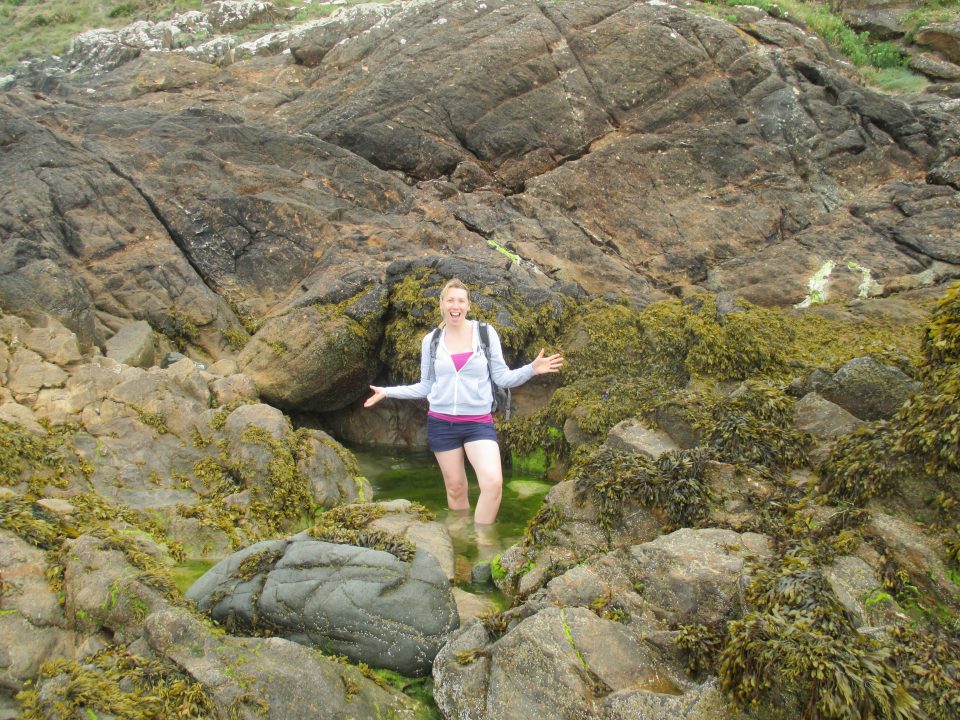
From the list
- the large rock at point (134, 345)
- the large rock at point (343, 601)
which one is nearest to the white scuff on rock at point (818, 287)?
the large rock at point (343, 601)

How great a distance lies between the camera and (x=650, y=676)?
4.23 m

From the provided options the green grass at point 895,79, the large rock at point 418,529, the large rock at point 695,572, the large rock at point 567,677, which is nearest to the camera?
the large rock at point 567,677

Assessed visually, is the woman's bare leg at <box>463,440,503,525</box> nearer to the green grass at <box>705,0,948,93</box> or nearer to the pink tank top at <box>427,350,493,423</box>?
the pink tank top at <box>427,350,493,423</box>

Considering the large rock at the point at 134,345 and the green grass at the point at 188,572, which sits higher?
the large rock at the point at 134,345

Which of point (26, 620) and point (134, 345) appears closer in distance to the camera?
point (26, 620)

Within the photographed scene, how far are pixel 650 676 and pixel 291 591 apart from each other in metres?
2.43

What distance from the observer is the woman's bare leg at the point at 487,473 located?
24.2 feet

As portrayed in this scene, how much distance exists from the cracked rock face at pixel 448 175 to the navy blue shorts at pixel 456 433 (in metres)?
3.48

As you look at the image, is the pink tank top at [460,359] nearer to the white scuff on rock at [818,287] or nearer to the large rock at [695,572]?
the large rock at [695,572]

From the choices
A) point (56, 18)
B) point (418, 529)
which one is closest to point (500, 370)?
point (418, 529)

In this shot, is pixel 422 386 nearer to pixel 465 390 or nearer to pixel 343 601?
pixel 465 390

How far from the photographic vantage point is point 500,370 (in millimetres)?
7555

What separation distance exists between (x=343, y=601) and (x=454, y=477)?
2975 mm

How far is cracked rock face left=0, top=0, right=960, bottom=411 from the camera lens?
11344mm
